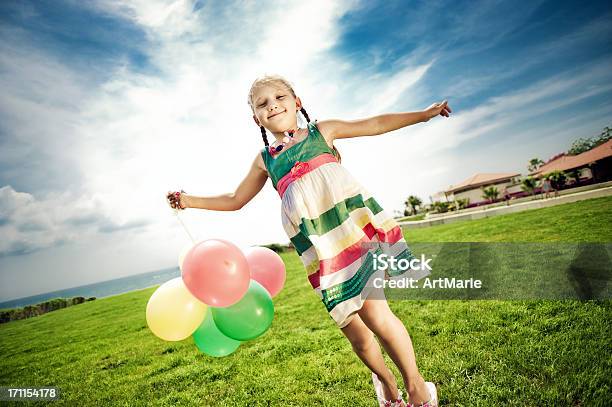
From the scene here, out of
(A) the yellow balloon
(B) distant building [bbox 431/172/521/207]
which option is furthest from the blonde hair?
(B) distant building [bbox 431/172/521/207]

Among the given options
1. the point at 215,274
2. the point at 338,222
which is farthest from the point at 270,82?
the point at 215,274

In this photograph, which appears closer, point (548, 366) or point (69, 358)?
point (548, 366)

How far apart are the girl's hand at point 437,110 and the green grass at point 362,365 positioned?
165 centimetres

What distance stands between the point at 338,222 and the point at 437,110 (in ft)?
3.09

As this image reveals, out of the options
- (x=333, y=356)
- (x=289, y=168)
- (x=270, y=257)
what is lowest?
(x=333, y=356)

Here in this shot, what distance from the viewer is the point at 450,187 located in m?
44.2

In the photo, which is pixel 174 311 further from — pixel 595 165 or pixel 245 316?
pixel 595 165

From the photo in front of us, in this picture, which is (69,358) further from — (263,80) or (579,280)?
(579,280)

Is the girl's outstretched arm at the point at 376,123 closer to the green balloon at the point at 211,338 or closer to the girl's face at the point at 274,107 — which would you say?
the girl's face at the point at 274,107

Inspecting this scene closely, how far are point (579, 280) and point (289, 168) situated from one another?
3.58 metres

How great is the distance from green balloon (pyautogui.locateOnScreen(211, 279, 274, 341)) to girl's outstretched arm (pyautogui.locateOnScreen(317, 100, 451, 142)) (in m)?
1.20

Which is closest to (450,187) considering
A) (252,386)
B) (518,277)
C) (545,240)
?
(545,240)

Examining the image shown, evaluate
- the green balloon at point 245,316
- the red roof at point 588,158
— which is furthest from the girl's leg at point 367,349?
the red roof at point 588,158

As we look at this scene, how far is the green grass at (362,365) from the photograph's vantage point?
6.31 ft
